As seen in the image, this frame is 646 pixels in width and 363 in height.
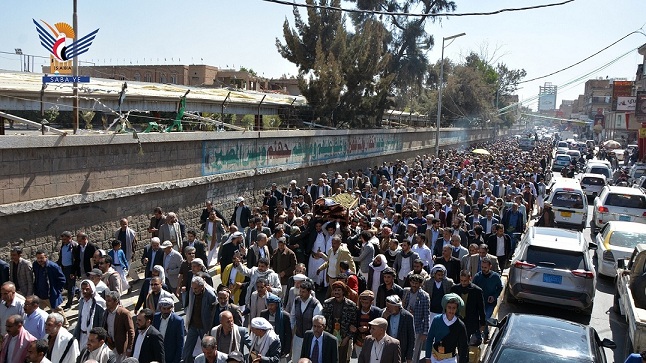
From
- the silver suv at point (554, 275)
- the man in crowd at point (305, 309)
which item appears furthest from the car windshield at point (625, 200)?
the man in crowd at point (305, 309)

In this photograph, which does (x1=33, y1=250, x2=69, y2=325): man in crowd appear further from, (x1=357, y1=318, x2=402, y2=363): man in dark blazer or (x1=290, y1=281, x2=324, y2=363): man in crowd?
(x1=357, y1=318, x2=402, y2=363): man in dark blazer

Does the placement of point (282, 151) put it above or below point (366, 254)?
above

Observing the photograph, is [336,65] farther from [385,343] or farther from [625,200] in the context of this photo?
[385,343]

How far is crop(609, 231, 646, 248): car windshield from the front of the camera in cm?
1357

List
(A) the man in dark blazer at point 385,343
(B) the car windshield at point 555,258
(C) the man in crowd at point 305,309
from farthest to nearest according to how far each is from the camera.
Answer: (B) the car windshield at point 555,258 → (C) the man in crowd at point 305,309 → (A) the man in dark blazer at point 385,343

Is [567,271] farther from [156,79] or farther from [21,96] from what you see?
[156,79]

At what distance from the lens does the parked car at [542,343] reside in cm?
640

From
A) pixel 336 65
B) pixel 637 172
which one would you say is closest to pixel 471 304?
pixel 336 65

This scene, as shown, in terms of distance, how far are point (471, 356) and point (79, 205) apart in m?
7.62

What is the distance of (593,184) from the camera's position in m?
26.8

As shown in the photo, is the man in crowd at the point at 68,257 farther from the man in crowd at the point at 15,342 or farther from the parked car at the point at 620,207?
the parked car at the point at 620,207

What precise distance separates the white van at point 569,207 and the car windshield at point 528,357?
13159mm

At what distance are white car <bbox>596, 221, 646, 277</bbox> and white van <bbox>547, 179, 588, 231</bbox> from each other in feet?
14.5

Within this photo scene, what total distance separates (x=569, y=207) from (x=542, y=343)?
43.1ft
